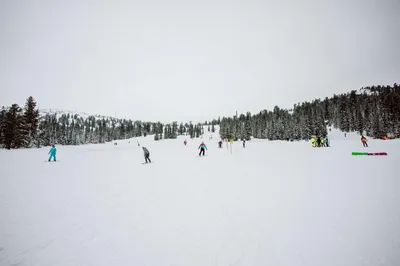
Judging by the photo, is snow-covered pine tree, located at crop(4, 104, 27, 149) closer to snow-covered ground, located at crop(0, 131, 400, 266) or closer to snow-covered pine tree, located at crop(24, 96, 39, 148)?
snow-covered pine tree, located at crop(24, 96, 39, 148)

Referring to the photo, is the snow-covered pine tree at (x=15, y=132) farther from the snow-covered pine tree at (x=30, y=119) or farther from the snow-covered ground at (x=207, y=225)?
the snow-covered ground at (x=207, y=225)

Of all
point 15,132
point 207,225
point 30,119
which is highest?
point 30,119

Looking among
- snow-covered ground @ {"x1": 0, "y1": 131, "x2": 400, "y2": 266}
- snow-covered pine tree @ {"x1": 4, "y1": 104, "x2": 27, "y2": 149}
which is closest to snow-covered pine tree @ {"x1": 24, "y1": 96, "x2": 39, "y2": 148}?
snow-covered pine tree @ {"x1": 4, "y1": 104, "x2": 27, "y2": 149}

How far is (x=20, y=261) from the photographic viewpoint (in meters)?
3.56

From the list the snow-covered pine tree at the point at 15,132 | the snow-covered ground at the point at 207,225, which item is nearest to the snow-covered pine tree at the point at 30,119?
the snow-covered pine tree at the point at 15,132

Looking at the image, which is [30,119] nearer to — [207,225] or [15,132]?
[15,132]

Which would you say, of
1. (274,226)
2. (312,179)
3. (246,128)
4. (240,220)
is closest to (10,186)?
(240,220)

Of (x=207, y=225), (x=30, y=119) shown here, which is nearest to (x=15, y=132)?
(x=30, y=119)

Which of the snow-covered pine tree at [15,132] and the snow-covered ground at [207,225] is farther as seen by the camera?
the snow-covered pine tree at [15,132]

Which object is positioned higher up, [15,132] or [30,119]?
[30,119]

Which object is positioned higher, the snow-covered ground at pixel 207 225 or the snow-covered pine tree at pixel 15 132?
the snow-covered pine tree at pixel 15 132

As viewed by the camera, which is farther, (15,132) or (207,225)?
(15,132)

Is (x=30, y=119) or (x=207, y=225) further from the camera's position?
(x=30, y=119)

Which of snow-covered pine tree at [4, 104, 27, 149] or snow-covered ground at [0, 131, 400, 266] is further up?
snow-covered pine tree at [4, 104, 27, 149]
